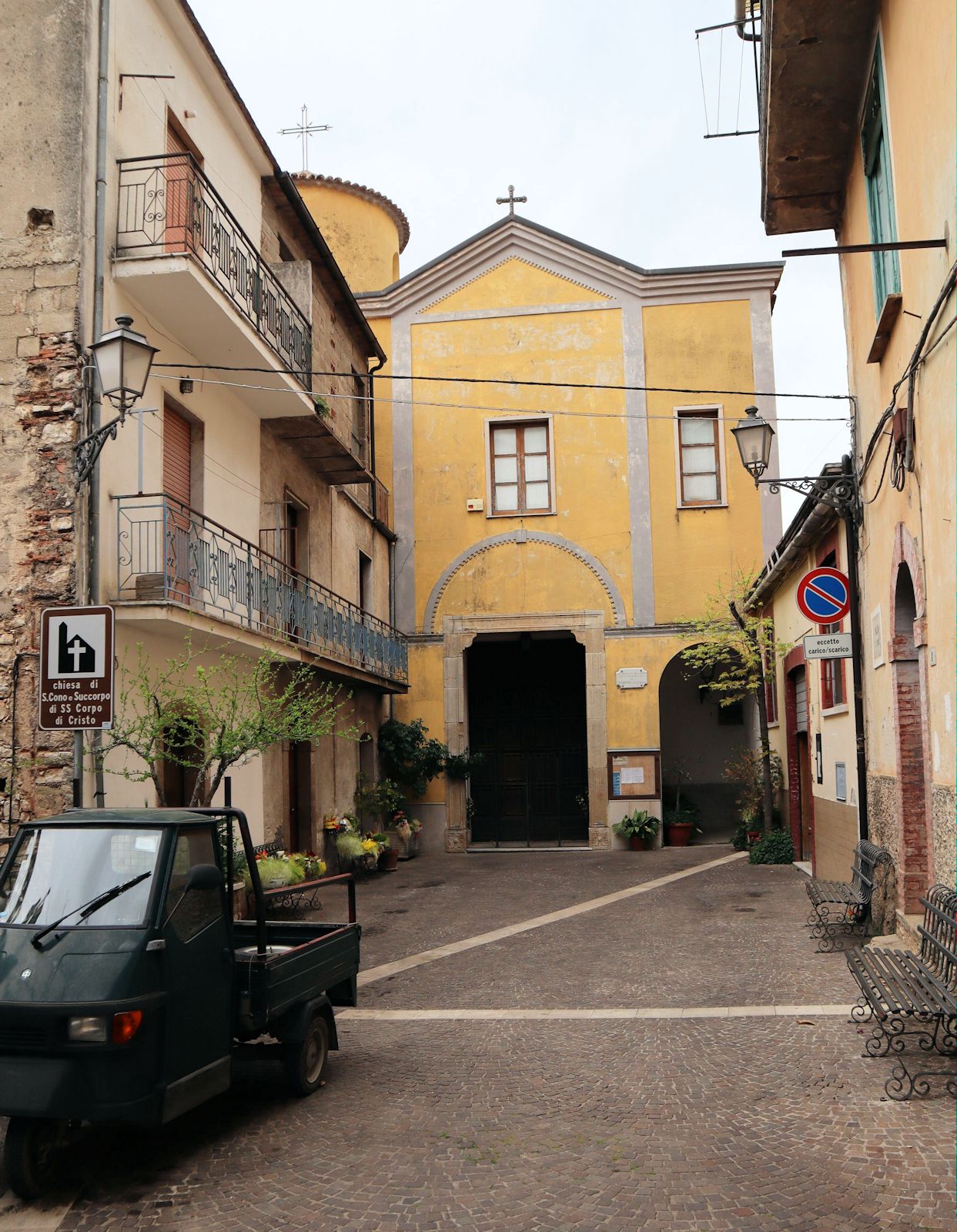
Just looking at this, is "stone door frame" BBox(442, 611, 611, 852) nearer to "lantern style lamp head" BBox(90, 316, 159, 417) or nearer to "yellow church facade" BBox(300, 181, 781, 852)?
"yellow church facade" BBox(300, 181, 781, 852)

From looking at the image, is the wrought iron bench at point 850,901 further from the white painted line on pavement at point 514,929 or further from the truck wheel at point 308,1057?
the truck wheel at point 308,1057

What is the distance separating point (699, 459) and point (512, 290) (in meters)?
5.08

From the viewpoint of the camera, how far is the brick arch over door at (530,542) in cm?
2144

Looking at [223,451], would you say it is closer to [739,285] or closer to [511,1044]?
[511,1044]

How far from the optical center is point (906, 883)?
9289 mm

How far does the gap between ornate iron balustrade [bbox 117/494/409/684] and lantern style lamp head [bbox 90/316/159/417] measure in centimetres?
191

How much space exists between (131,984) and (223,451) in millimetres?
9477

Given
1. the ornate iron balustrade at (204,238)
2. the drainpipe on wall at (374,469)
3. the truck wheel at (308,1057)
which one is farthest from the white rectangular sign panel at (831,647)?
the drainpipe on wall at (374,469)

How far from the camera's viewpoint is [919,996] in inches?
239

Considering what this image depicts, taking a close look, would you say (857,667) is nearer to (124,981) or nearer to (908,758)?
(908,758)

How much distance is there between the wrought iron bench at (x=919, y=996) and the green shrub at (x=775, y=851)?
31.9ft

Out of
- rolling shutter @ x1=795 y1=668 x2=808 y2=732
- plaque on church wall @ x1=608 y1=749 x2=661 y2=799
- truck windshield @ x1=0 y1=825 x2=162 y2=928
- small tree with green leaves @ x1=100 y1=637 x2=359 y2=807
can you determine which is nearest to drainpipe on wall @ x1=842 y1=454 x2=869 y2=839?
rolling shutter @ x1=795 y1=668 x2=808 y2=732

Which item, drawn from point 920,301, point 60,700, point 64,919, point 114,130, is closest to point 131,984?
point 64,919

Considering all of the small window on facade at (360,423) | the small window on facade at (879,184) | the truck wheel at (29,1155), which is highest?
the small window on facade at (360,423)
